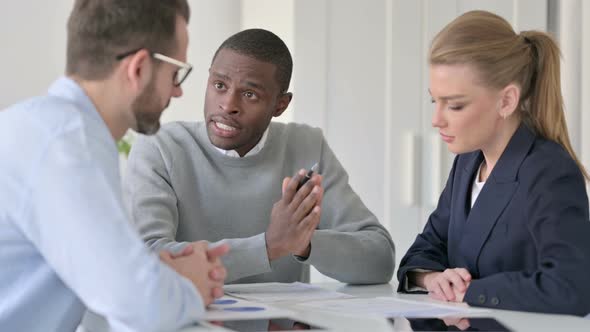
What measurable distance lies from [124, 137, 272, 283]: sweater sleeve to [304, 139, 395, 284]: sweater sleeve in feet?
0.56

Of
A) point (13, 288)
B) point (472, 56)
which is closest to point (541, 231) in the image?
point (472, 56)

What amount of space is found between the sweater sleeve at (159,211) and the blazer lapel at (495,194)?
0.43m

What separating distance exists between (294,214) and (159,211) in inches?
14.0

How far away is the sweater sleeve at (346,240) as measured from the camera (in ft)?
6.61

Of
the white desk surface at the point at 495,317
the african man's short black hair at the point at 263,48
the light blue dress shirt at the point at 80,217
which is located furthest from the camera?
the african man's short black hair at the point at 263,48

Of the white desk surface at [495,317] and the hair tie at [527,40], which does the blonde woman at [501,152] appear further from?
the white desk surface at [495,317]

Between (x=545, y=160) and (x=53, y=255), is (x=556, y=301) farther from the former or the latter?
(x=53, y=255)

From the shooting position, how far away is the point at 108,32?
1.41 meters

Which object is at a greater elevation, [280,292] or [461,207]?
[461,207]

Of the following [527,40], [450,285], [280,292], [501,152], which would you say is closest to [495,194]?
[501,152]

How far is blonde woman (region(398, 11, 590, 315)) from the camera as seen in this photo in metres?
1.73

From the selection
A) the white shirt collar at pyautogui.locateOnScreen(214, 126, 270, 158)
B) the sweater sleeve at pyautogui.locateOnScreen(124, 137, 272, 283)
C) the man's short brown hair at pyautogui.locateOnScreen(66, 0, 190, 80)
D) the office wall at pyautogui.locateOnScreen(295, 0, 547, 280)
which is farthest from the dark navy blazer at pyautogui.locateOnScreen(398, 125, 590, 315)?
the office wall at pyautogui.locateOnScreen(295, 0, 547, 280)

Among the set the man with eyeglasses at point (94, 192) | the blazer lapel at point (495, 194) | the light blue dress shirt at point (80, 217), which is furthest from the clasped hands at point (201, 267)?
the blazer lapel at point (495, 194)

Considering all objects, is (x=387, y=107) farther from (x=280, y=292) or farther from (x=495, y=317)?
(x=495, y=317)
